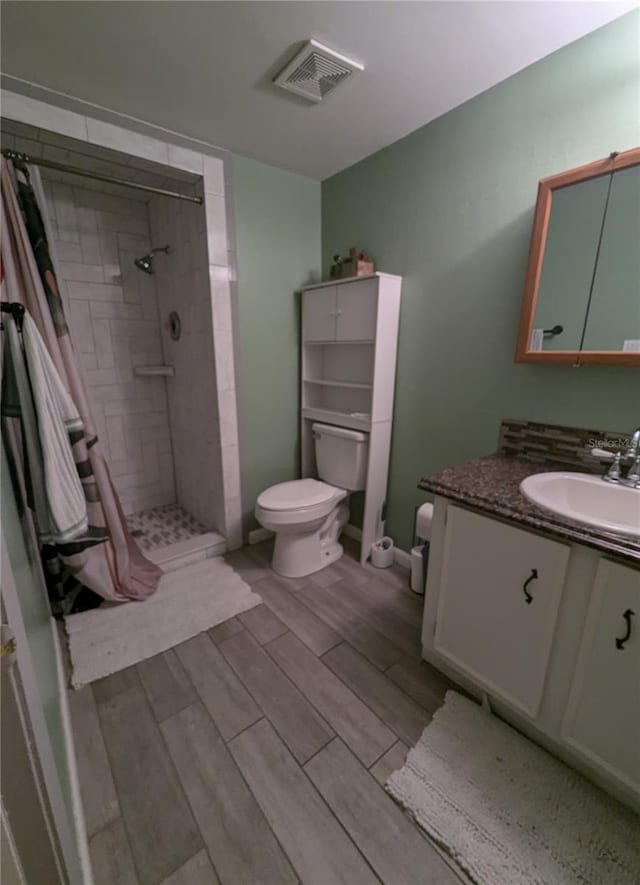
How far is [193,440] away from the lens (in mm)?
2547

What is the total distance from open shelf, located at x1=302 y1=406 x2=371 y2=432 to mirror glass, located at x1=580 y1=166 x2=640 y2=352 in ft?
3.54


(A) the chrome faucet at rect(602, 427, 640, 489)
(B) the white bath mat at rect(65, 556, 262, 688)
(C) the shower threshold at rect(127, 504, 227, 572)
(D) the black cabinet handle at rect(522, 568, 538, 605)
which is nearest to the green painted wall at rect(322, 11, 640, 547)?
(A) the chrome faucet at rect(602, 427, 640, 489)

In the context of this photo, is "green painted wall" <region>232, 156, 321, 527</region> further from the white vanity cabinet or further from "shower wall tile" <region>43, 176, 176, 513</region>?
the white vanity cabinet

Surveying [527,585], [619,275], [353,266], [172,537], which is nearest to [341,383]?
[353,266]

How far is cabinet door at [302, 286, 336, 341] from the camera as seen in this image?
6.89 ft

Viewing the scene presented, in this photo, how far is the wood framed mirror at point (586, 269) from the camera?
1.17 metres

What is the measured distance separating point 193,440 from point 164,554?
786 millimetres

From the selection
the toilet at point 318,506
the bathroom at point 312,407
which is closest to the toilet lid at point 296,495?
the toilet at point 318,506

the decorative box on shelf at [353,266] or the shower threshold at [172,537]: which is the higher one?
the decorative box on shelf at [353,266]

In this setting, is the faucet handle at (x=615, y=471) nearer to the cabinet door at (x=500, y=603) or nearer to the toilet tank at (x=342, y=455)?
the cabinet door at (x=500, y=603)

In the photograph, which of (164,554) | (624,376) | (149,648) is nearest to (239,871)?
(149,648)

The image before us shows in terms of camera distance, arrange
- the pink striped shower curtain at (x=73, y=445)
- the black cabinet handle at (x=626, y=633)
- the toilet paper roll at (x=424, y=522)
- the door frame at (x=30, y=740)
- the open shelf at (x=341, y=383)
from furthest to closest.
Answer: the open shelf at (x=341, y=383)
the toilet paper roll at (x=424, y=522)
the pink striped shower curtain at (x=73, y=445)
the black cabinet handle at (x=626, y=633)
the door frame at (x=30, y=740)

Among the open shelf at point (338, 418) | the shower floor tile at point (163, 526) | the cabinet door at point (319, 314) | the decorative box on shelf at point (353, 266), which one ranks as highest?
the decorative box on shelf at point (353, 266)

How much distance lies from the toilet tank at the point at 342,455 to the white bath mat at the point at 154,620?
80cm
